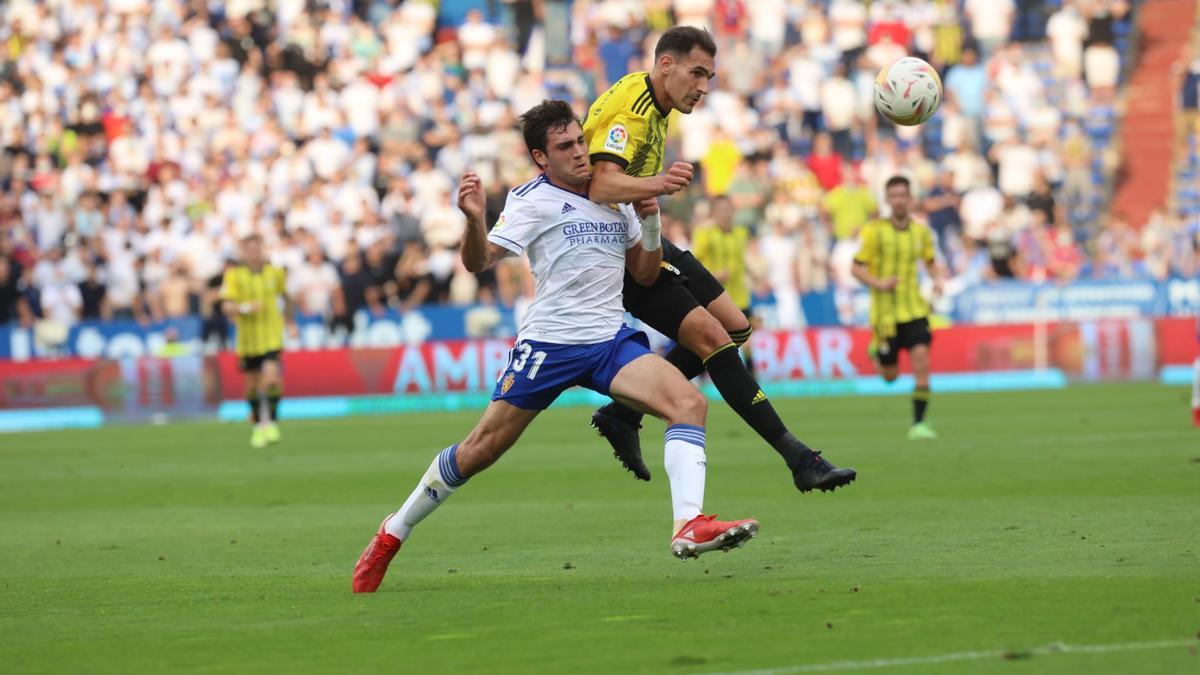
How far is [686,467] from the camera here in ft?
26.8

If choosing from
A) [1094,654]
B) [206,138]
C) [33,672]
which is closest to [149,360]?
[206,138]

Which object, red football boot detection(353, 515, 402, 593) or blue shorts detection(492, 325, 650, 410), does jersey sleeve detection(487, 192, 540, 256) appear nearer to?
blue shorts detection(492, 325, 650, 410)

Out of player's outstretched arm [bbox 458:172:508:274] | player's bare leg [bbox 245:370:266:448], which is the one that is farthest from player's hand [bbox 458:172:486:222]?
player's bare leg [bbox 245:370:266:448]

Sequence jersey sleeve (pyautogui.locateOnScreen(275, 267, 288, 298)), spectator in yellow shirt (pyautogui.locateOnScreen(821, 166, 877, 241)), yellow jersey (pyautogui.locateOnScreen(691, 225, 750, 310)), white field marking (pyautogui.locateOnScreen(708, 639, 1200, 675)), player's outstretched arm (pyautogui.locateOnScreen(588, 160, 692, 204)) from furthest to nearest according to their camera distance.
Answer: spectator in yellow shirt (pyautogui.locateOnScreen(821, 166, 877, 241)) < yellow jersey (pyautogui.locateOnScreen(691, 225, 750, 310)) < jersey sleeve (pyautogui.locateOnScreen(275, 267, 288, 298)) < player's outstretched arm (pyautogui.locateOnScreen(588, 160, 692, 204)) < white field marking (pyautogui.locateOnScreen(708, 639, 1200, 675))

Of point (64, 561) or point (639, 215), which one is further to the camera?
point (64, 561)

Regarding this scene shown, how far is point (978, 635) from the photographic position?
641 cm

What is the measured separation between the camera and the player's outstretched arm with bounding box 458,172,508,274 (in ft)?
25.6

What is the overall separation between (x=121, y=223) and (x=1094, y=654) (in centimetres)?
2323

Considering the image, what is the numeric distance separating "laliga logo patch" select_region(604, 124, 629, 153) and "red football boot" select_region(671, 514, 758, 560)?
1884 mm

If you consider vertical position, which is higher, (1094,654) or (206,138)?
(206,138)

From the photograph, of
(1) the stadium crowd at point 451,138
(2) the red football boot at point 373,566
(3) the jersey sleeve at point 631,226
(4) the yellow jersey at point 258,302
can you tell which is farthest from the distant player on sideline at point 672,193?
(1) the stadium crowd at point 451,138

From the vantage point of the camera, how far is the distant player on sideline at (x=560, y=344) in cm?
825

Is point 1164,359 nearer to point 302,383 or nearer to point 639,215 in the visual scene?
point 302,383

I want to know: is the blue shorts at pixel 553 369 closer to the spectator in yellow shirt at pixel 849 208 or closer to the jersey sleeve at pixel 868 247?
the jersey sleeve at pixel 868 247
